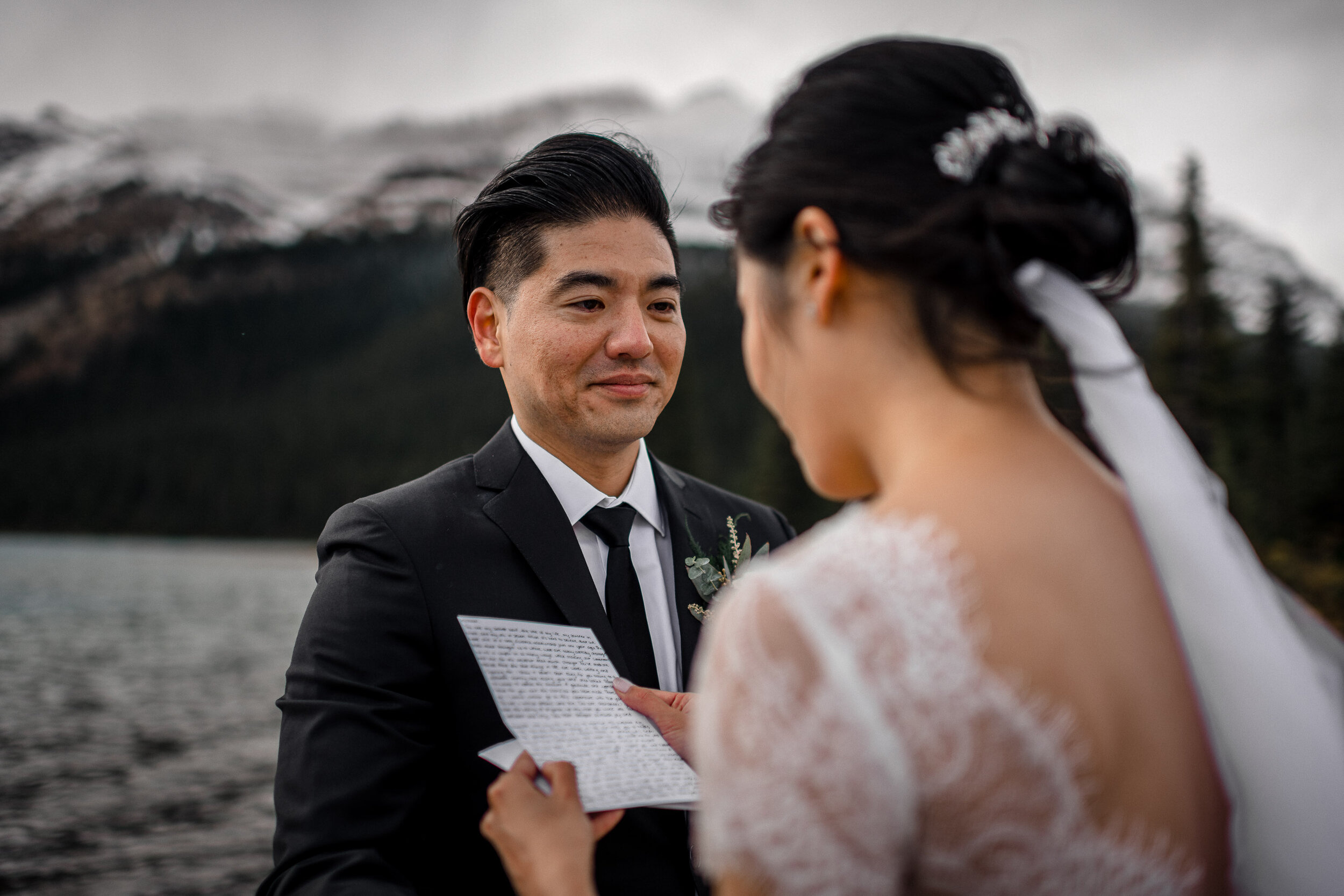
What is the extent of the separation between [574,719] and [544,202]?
189 cm

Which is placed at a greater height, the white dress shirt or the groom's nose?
the groom's nose

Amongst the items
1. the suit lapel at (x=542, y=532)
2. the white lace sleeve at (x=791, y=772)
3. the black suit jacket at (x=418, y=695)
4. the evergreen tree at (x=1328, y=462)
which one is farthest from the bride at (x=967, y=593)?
the evergreen tree at (x=1328, y=462)

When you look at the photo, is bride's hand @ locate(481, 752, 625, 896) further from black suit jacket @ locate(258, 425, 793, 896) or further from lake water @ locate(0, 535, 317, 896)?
lake water @ locate(0, 535, 317, 896)

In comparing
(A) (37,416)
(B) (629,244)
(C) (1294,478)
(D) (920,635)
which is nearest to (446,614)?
(B) (629,244)

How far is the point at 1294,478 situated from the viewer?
39188mm

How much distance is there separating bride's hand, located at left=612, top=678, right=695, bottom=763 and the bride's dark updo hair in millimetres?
1129

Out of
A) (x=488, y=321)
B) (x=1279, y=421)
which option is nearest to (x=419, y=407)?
(x=1279, y=421)

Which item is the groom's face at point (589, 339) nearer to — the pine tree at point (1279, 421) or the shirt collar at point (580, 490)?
the shirt collar at point (580, 490)

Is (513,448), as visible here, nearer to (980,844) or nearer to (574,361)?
(574,361)

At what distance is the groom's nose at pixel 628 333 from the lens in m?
3.06

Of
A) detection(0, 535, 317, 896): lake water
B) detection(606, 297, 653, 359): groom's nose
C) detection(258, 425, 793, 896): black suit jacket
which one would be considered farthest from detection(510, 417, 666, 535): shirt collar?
detection(0, 535, 317, 896): lake water

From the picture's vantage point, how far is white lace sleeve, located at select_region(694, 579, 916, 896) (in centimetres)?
120

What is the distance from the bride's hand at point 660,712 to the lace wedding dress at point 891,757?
897 mm

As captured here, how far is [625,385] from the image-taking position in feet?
10.2
